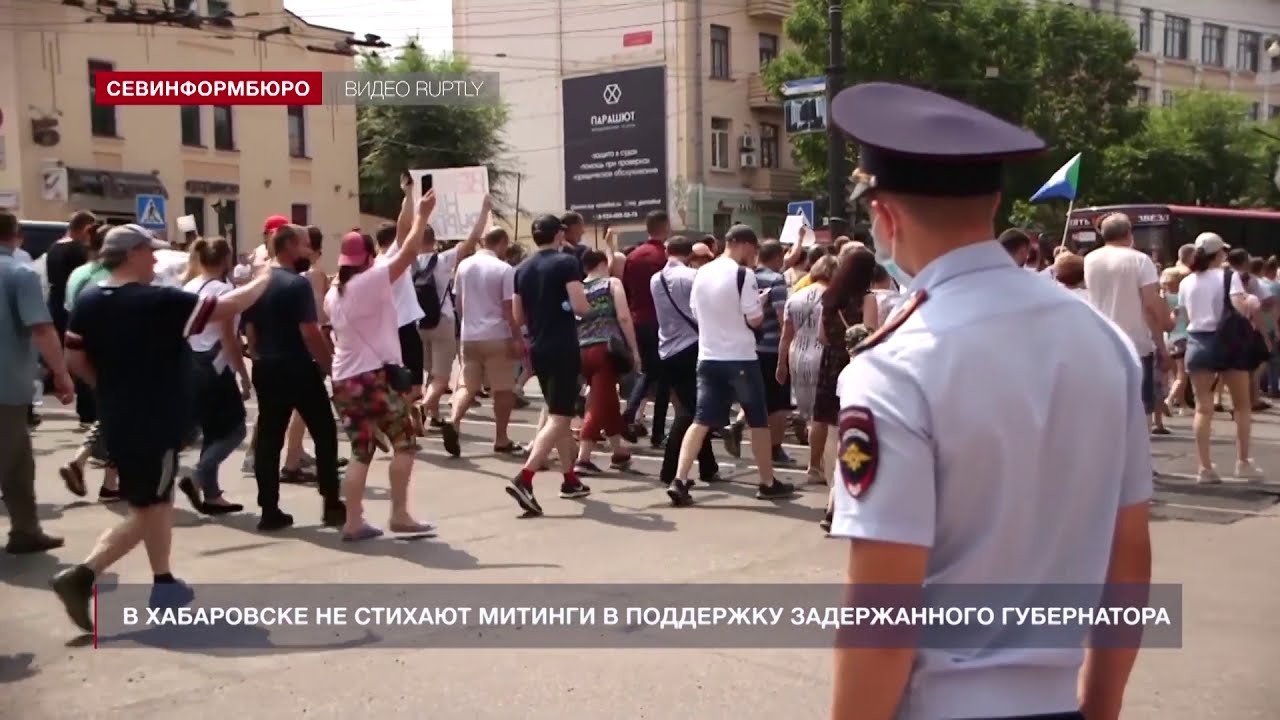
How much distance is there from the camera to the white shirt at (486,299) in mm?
11375

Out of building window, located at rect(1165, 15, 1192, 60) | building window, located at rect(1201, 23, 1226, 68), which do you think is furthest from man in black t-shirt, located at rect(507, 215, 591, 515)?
building window, located at rect(1201, 23, 1226, 68)

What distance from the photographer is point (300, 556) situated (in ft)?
25.4

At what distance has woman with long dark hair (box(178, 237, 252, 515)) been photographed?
894cm

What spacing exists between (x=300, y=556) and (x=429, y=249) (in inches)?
238

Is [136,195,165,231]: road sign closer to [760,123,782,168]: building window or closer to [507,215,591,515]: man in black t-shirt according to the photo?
[507,215,591,515]: man in black t-shirt

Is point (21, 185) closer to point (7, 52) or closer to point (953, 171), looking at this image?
point (7, 52)

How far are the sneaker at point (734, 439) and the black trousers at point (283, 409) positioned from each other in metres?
4.07

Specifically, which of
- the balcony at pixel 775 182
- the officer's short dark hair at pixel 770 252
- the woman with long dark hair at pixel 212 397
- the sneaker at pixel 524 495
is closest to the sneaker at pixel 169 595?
the woman with long dark hair at pixel 212 397

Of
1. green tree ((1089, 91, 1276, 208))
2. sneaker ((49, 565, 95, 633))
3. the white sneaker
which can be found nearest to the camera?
sneaker ((49, 565, 95, 633))

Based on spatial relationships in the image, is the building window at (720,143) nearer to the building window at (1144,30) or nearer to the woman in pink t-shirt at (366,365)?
the building window at (1144,30)

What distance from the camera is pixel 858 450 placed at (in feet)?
6.28

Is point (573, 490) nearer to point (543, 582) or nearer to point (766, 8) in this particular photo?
point (543, 582)

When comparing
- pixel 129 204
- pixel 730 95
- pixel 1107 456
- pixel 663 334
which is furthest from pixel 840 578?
pixel 730 95

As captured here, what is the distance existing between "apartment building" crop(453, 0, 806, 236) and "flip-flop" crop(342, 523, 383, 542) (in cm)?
3154
